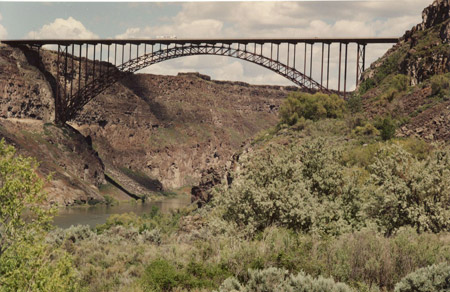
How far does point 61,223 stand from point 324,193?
5107 cm

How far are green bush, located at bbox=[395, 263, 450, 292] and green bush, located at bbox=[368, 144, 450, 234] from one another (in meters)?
9.31

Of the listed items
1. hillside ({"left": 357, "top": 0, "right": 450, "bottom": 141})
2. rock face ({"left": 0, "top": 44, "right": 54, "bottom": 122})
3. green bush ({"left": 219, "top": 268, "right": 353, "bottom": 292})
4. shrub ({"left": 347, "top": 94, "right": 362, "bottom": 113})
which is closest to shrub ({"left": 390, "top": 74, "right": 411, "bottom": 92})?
hillside ({"left": 357, "top": 0, "right": 450, "bottom": 141})

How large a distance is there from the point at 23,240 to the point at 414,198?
15.5m

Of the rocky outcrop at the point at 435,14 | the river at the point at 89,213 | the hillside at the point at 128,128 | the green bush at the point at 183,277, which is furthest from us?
the hillside at the point at 128,128

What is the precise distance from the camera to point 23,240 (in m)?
18.3

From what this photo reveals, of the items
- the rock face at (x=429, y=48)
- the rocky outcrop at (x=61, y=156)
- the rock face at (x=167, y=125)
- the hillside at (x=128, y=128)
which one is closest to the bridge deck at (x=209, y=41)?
the rock face at (x=429, y=48)

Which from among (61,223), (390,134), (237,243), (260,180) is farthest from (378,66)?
(237,243)

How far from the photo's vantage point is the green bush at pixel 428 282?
13477 millimetres

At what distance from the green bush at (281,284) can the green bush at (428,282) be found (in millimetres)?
1336

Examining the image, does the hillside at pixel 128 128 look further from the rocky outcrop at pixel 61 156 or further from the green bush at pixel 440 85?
the green bush at pixel 440 85

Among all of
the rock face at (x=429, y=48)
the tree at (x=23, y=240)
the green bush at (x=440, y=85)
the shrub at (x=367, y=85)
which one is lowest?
the tree at (x=23, y=240)

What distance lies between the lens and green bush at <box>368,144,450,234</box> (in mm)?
23297

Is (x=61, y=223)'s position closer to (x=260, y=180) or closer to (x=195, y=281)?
(x=260, y=180)

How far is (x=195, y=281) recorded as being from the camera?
20438 millimetres
